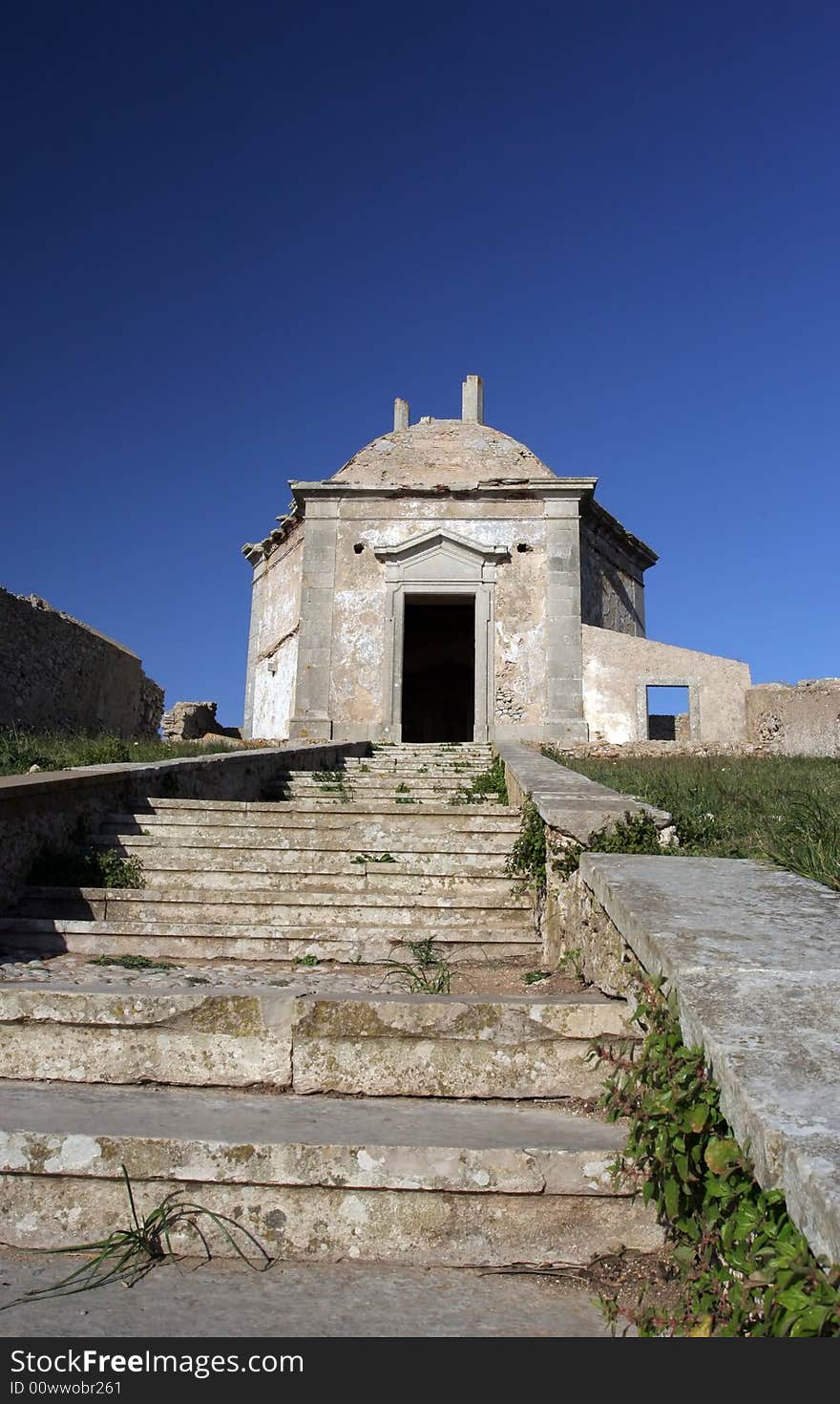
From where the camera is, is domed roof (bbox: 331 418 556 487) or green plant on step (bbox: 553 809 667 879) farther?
domed roof (bbox: 331 418 556 487)

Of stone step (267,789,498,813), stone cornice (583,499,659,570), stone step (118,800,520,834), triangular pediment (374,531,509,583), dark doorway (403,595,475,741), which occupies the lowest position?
stone step (118,800,520,834)

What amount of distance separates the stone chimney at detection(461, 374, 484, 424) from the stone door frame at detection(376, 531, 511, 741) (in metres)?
4.83

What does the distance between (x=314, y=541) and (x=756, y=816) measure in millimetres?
13670

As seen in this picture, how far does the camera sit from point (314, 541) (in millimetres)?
17844

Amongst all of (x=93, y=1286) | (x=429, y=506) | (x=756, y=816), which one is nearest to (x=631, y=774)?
(x=756, y=816)

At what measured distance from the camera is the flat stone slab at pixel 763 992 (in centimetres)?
146

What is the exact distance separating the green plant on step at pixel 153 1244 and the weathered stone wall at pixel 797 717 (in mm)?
13512

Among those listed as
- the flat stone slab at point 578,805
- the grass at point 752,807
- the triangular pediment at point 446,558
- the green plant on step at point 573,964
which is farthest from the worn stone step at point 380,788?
the triangular pediment at point 446,558

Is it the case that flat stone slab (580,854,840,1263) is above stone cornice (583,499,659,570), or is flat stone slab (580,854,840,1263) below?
below

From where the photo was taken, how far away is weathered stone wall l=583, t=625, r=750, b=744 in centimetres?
1650

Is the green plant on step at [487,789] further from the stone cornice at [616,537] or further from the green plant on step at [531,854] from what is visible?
the stone cornice at [616,537]

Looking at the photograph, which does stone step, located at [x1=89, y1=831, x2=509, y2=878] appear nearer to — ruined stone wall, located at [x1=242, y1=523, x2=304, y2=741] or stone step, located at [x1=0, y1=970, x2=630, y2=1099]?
stone step, located at [x1=0, y1=970, x2=630, y2=1099]

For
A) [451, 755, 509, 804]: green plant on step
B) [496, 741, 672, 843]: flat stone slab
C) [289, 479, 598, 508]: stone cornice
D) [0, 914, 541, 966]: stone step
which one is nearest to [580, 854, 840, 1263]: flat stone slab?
[496, 741, 672, 843]: flat stone slab

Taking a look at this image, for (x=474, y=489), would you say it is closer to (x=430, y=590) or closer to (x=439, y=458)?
(x=439, y=458)
